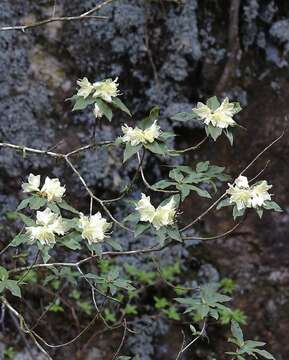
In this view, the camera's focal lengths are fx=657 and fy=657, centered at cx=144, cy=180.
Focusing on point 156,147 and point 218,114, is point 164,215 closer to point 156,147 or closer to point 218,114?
point 156,147

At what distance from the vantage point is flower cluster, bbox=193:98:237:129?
1662mm

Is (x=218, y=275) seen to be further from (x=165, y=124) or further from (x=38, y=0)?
(x=38, y=0)

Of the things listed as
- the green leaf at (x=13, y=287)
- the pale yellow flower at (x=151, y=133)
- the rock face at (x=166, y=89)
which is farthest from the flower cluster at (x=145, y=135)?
the rock face at (x=166, y=89)

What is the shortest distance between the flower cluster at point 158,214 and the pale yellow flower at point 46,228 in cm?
20

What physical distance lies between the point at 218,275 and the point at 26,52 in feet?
4.16

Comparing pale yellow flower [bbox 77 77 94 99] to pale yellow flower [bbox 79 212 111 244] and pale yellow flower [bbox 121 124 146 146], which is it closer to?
pale yellow flower [bbox 121 124 146 146]

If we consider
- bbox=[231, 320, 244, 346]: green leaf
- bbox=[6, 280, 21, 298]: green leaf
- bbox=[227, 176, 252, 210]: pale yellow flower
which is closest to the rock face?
bbox=[231, 320, 244, 346]: green leaf

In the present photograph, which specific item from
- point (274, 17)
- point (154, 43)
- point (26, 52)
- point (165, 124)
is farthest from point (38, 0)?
point (274, 17)

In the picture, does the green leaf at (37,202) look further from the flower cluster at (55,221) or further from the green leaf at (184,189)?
the green leaf at (184,189)

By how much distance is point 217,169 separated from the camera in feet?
5.95

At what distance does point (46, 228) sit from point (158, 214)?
0.92 feet

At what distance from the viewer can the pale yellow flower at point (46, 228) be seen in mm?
1573

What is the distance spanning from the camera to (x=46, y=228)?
1578mm

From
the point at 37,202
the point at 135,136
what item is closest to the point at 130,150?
the point at 135,136
